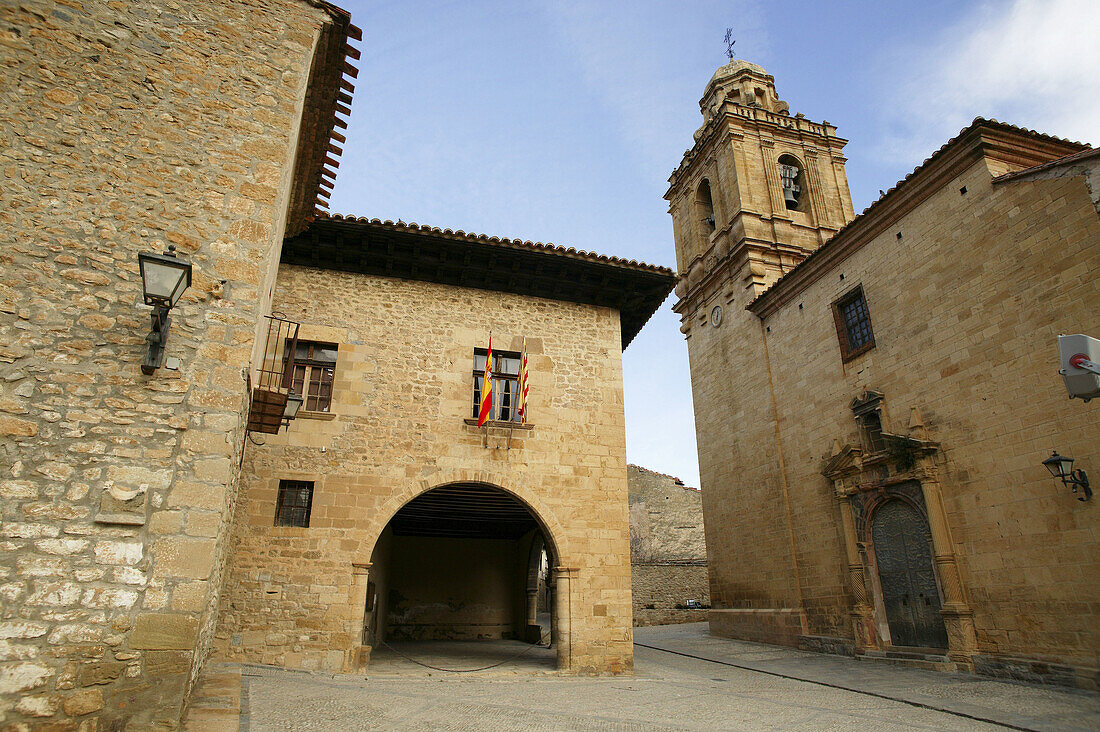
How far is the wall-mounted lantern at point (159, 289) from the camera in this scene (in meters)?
4.40

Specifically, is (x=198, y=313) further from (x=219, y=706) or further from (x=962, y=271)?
(x=962, y=271)

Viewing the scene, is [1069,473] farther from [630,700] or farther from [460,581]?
[460,581]

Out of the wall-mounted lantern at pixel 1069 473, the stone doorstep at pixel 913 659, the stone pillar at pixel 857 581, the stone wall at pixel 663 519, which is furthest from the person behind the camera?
the stone wall at pixel 663 519

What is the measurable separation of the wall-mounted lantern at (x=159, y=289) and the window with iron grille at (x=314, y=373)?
483 centimetres

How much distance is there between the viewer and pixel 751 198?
18.3 meters

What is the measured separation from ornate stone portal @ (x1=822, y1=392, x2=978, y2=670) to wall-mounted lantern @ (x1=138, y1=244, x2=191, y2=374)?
37.8 ft

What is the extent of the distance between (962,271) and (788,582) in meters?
7.84

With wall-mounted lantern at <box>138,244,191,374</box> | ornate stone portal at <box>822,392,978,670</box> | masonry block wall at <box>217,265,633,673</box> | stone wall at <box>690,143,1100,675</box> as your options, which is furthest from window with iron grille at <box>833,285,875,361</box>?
wall-mounted lantern at <box>138,244,191,374</box>

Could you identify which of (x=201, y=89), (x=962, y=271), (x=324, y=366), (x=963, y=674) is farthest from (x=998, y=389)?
(x=201, y=89)

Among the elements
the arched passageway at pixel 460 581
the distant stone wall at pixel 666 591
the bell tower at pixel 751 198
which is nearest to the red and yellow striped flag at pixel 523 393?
the arched passageway at pixel 460 581

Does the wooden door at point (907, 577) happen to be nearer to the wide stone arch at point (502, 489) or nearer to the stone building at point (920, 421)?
the stone building at point (920, 421)

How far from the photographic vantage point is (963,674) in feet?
30.6

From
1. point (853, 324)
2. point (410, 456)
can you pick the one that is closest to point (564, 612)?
point (410, 456)

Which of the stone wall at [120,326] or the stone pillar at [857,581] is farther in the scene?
the stone pillar at [857,581]
